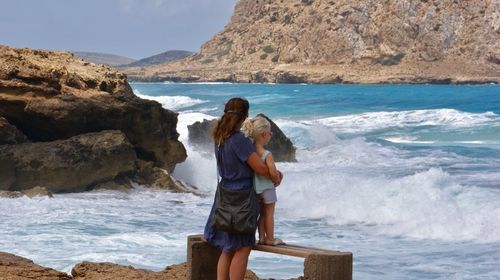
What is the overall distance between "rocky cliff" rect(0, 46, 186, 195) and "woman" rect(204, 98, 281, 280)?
8.72m

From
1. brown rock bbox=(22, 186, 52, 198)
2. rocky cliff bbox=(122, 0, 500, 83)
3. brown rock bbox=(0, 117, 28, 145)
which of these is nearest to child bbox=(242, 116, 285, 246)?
Result: brown rock bbox=(22, 186, 52, 198)

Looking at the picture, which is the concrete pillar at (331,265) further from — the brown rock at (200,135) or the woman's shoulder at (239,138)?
the brown rock at (200,135)

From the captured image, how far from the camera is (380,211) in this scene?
42.3 feet

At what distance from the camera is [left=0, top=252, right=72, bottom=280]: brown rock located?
6144 mm

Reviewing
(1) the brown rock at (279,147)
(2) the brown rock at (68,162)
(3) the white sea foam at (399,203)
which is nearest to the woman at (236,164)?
(3) the white sea foam at (399,203)

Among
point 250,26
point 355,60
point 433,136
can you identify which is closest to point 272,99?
point 433,136

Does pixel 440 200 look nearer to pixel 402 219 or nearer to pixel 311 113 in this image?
pixel 402 219

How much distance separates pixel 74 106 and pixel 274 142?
7419mm

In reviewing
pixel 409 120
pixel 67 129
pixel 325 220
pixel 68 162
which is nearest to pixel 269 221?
pixel 325 220

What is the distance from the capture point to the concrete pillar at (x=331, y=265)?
494 cm

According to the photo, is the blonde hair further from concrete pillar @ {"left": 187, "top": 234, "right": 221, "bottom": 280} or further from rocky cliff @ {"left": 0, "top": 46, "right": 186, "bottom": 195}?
rocky cliff @ {"left": 0, "top": 46, "right": 186, "bottom": 195}

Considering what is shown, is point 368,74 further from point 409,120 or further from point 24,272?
point 24,272

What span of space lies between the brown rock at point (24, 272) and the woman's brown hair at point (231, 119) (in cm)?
181

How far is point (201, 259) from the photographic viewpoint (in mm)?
5520
